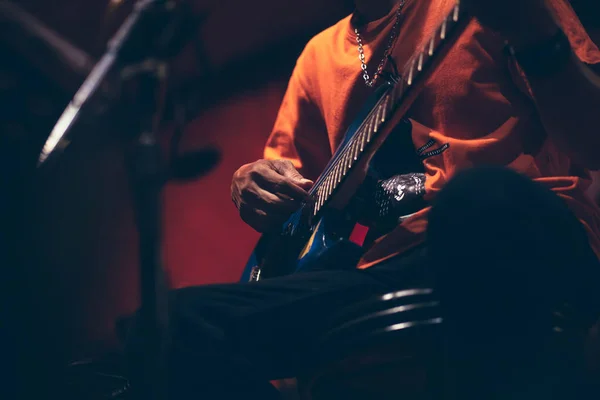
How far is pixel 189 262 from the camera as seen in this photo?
2.36m

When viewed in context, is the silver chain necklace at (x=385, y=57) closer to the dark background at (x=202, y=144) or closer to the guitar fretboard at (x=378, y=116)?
the guitar fretboard at (x=378, y=116)

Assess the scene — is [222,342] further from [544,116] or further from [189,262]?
[189,262]

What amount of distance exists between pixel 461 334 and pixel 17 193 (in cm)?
72

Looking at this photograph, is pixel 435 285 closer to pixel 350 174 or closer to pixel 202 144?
pixel 350 174

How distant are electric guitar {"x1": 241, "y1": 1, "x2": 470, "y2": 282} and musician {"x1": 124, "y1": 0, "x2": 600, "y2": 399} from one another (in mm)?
46

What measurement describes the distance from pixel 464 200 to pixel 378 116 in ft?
1.38

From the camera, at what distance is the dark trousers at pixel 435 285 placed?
0.70m

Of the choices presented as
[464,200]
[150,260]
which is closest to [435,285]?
[464,200]

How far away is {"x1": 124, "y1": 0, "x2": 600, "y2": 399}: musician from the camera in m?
0.71

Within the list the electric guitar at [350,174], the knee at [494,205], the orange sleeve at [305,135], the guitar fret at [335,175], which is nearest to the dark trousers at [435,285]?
the knee at [494,205]

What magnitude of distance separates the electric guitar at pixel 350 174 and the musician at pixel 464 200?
0.15ft

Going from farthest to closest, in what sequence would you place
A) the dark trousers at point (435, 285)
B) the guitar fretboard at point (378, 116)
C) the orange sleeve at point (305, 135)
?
the orange sleeve at point (305, 135) < the guitar fretboard at point (378, 116) < the dark trousers at point (435, 285)

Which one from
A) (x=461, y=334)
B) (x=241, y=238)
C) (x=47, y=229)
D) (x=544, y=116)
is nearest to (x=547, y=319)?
(x=461, y=334)

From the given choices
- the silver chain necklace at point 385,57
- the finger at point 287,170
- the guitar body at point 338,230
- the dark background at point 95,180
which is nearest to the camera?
the dark background at point 95,180
